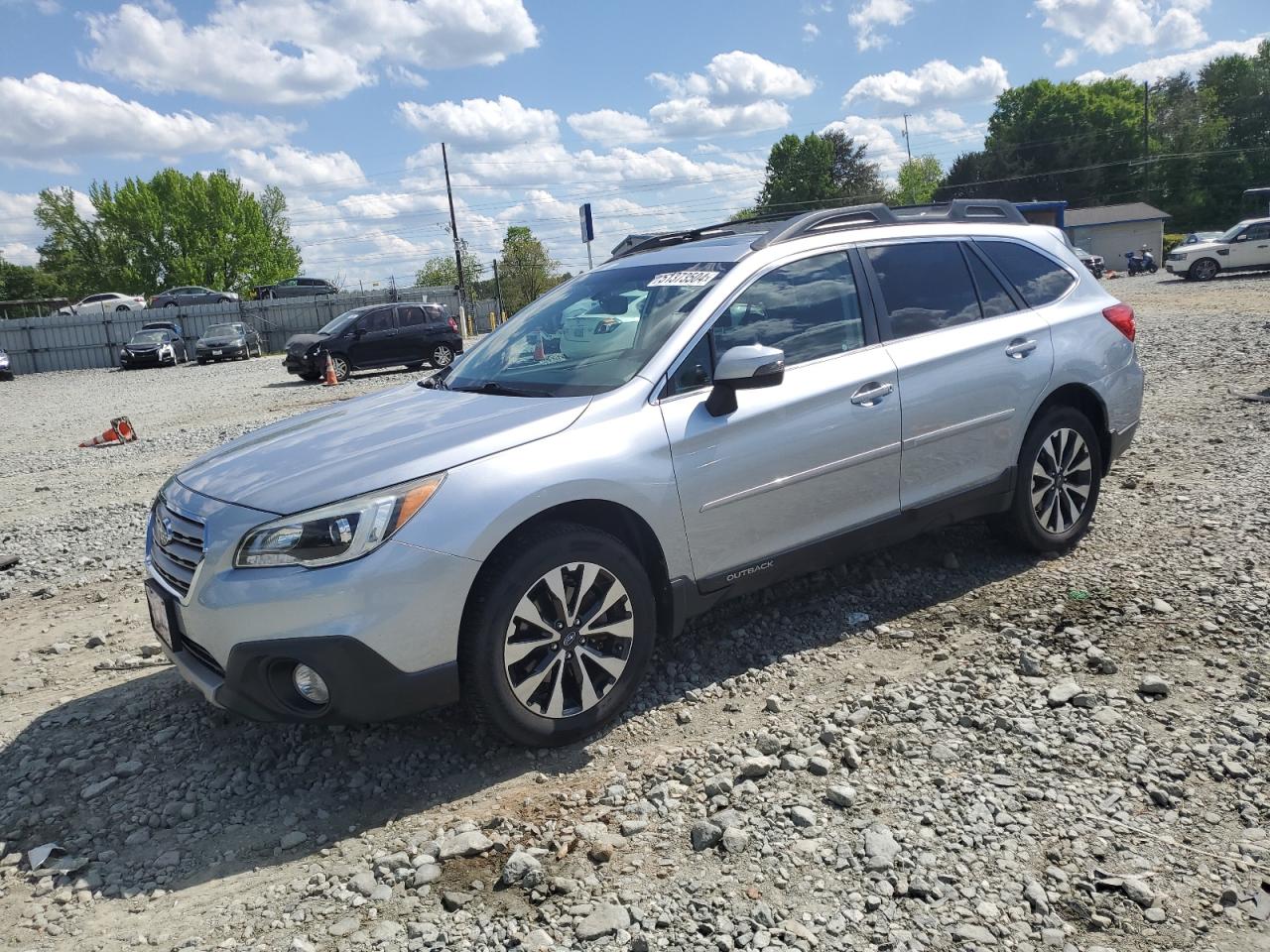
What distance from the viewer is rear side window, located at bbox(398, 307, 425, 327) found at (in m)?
24.3

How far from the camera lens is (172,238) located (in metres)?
81.0

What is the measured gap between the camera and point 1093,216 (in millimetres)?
71375

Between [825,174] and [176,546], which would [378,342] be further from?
[825,174]

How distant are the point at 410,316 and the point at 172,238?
67510 mm

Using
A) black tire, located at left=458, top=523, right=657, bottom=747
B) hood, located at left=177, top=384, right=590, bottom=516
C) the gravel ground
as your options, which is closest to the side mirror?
hood, located at left=177, top=384, right=590, bottom=516

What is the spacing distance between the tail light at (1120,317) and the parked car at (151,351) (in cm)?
3493

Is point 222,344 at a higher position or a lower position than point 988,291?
higher

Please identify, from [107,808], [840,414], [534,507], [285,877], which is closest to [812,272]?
[840,414]

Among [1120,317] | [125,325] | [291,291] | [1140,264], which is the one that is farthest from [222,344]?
[1140,264]

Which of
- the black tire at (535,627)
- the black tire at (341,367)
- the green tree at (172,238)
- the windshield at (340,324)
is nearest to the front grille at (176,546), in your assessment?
the black tire at (535,627)

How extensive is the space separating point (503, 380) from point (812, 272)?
1.47 meters

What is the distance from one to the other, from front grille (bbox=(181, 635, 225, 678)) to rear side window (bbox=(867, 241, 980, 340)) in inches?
124

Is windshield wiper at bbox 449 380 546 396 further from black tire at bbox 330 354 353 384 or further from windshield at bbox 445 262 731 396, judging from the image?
black tire at bbox 330 354 353 384

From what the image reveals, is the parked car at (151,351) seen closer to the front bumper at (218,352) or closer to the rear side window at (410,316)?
the front bumper at (218,352)
